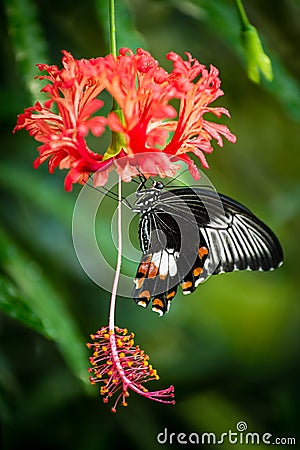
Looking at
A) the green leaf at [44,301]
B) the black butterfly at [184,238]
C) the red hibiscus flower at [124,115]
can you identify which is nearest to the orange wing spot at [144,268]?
the black butterfly at [184,238]

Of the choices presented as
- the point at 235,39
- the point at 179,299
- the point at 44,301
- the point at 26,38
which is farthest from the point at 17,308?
the point at 179,299

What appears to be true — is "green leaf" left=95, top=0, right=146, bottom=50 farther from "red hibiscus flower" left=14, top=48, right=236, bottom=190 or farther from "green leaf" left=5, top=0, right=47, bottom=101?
"red hibiscus flower" left=14, top=48, right=236, bottom=190

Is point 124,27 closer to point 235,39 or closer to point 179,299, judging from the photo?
point 235,39

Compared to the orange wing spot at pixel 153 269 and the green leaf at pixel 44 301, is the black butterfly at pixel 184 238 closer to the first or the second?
the orange wing spot at pixel 153 269

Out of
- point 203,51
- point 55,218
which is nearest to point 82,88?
point 55,218

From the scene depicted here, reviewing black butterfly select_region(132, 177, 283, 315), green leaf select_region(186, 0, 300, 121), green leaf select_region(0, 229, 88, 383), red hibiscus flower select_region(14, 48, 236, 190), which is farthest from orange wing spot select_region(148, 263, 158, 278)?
green leaf select_region(186, 0, 300, 121)

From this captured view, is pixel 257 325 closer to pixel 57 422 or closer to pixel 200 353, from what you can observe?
pixel 200 353
